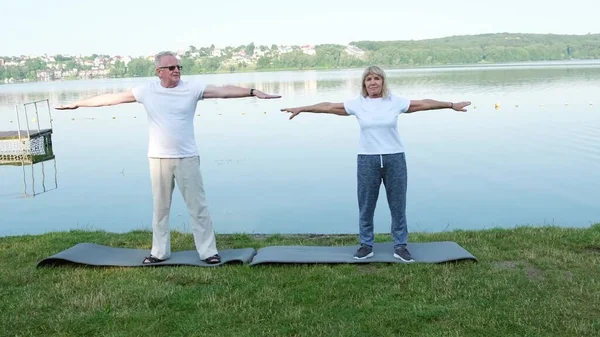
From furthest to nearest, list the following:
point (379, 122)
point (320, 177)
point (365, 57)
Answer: point (365, 57)
point (320, 177)
point (379, 122)

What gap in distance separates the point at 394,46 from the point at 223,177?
15011 cm

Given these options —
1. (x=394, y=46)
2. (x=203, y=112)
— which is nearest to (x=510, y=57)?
(x=394, y=46)

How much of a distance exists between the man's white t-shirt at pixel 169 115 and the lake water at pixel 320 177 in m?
4.79

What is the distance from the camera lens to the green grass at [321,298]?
4.54 meters

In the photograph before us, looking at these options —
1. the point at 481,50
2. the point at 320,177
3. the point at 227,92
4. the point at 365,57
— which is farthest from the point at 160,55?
the point at 481,50

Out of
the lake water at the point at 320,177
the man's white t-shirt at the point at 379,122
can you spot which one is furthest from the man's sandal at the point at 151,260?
the lake water at the point at 320,177

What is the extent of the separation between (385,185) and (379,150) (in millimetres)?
376

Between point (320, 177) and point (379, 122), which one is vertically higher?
point (379, 122)

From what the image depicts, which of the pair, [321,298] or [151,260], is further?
[151,260]

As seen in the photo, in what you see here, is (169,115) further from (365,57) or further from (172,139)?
(365,57)

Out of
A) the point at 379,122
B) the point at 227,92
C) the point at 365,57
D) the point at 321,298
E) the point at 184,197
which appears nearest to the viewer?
the point at 321,298

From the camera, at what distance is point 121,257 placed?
650 cm

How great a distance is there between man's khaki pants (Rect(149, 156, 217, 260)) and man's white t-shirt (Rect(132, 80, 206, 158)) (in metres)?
0.10

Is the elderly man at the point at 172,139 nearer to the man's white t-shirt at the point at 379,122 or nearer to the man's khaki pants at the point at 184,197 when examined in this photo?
the man's khaki pants at the point at 184,197
